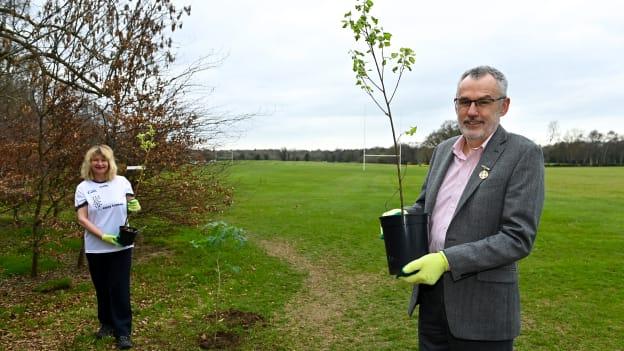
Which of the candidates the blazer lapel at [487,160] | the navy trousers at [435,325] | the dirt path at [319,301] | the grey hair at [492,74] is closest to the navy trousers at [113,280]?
the dirt path at [319,301]

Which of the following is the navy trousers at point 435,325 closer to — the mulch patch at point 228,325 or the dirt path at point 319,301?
the dirt path at point 319,301

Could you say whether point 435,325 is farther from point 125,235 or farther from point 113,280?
point 113,280

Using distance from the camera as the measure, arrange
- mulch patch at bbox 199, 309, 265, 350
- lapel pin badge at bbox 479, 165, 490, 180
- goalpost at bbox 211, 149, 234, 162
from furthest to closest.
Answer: goalpost at bbox 211, 149, 234, 162
mulch patch at bbox 199, 309, 265, 350
lapel pin badge at bbox 479, 165, 490, 180

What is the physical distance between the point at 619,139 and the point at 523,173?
107 metres

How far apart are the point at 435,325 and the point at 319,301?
503 cm

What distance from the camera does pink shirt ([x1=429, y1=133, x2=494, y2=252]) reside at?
2.73 metres

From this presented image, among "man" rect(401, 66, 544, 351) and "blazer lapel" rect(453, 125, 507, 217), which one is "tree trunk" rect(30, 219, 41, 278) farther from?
"blazer lapel" rect(453, 125, 507, 217)

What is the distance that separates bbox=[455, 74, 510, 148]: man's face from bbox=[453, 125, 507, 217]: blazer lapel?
0.06 m

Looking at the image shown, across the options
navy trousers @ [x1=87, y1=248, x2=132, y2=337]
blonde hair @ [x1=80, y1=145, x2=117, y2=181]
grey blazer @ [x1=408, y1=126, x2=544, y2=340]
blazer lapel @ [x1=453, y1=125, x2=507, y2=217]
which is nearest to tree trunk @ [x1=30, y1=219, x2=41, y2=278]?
navy trousers @ [x1=87, y1=248, x2=132, y2=337]

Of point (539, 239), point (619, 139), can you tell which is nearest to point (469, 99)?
point (539, 239)

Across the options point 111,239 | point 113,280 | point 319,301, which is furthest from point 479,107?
point 319,301

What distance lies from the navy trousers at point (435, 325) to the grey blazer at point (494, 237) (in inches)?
3.6

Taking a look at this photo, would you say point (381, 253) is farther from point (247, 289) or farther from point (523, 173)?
point (523, 173)

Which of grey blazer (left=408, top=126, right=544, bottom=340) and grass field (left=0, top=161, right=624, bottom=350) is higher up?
grey blazer (left=408, top=126, right=544, bottom=340)
